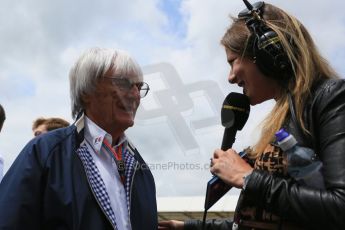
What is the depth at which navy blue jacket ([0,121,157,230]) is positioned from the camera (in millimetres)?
2170

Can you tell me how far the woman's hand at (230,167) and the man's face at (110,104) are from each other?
76 cm

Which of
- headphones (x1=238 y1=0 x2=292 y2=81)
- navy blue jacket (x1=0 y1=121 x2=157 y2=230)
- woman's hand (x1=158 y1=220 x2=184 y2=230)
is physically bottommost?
woman's hand (x1=158 y1=220 x2=184 y2=230)

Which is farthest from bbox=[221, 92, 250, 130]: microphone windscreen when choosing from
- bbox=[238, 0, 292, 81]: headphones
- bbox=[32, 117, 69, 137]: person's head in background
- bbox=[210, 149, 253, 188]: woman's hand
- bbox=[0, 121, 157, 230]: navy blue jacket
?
bbox=[32, 117, 69, 137]: person's head in background

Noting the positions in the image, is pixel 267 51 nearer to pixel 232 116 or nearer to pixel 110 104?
pixel 232 116

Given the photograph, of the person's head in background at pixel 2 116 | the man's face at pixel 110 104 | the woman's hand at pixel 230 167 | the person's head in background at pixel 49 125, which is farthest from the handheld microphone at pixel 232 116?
the person's head in background at pixel 49 125

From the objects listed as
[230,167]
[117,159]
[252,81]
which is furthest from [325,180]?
[117,159]

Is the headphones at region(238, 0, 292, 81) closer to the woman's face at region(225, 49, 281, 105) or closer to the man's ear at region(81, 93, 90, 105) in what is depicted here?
the woman's face at region(225, 49, 281, 105)

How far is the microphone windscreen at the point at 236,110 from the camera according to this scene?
2299 millimetres

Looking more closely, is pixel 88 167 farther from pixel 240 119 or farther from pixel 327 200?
pixel 327 200

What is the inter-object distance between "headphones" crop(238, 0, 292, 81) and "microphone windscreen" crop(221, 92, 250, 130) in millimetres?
203

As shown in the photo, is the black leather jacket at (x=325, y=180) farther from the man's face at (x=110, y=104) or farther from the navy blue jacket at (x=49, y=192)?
the man's face at (x=110, y=104)

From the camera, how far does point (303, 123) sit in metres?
1.94

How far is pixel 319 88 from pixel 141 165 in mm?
1220

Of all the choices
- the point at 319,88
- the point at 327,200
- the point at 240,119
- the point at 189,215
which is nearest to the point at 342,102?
the point at 319,88
